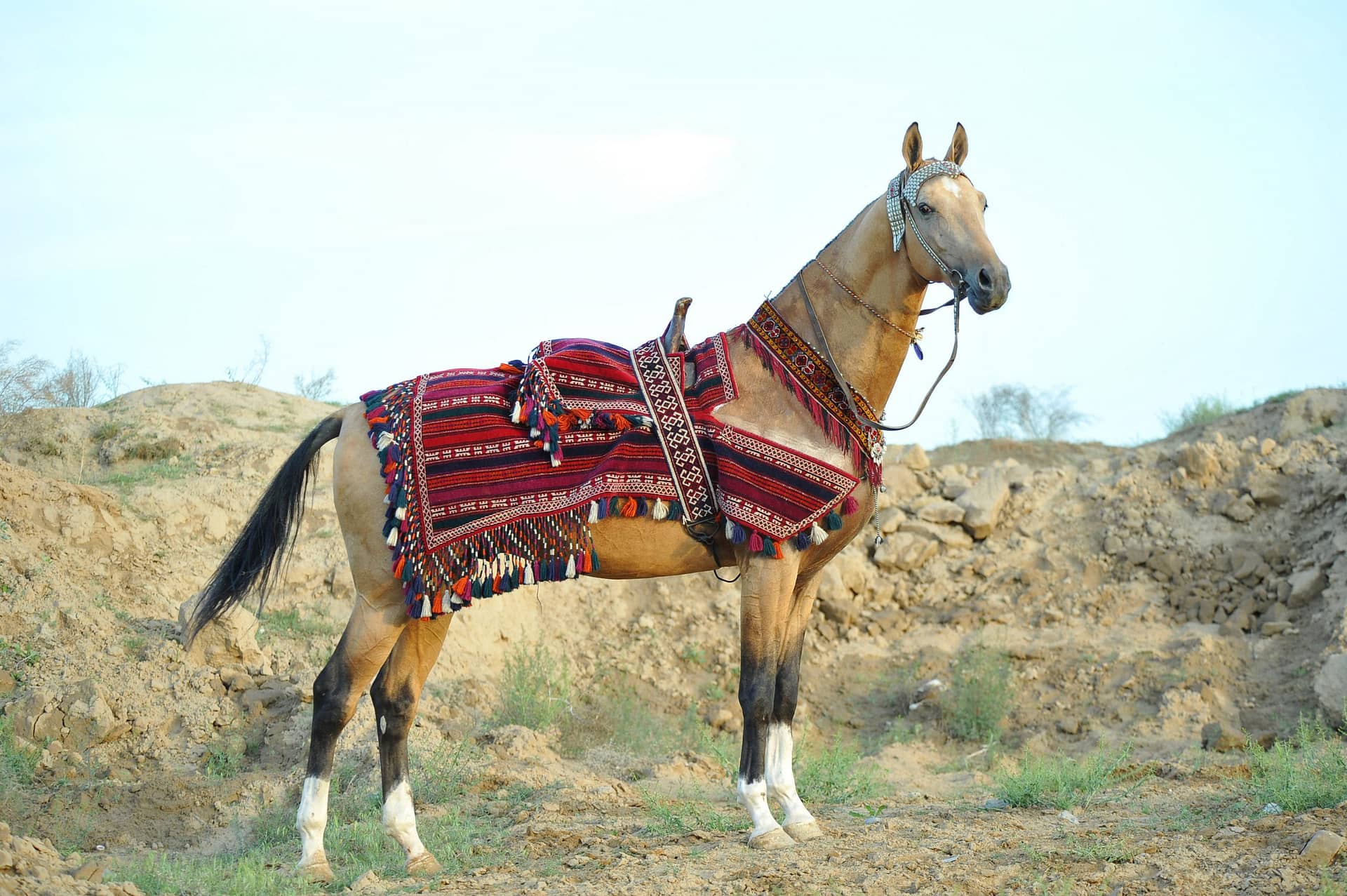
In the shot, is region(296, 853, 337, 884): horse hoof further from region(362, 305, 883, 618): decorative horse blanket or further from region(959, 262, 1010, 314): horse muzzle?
region(959, 262, 1010, 314): horse muzzle

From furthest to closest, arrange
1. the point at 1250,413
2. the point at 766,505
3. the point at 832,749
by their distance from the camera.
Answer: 1. the point at 1250,413
2. the point at 832,749
3. the point at 766,505

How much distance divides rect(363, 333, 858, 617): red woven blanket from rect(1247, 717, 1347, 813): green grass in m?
2.24

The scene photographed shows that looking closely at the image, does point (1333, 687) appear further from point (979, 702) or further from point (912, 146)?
point (912, 146)

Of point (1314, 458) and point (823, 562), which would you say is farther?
point (1314, 458)

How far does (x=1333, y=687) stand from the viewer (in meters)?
7.57

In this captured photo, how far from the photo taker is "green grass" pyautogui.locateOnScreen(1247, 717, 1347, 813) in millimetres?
4676

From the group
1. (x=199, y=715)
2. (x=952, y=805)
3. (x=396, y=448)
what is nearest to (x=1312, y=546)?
(x=952, y=805)

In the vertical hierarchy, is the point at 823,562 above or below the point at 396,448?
below

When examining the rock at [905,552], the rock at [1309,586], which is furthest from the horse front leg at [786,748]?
the rock at [1309,586]

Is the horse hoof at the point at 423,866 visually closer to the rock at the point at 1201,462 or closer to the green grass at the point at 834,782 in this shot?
the green grass at the point at 834,782

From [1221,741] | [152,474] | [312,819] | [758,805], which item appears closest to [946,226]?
[758,805]

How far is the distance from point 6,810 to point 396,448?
113 inches

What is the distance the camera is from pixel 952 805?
227 inches

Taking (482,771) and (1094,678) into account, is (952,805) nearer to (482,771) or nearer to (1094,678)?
(482,771)
